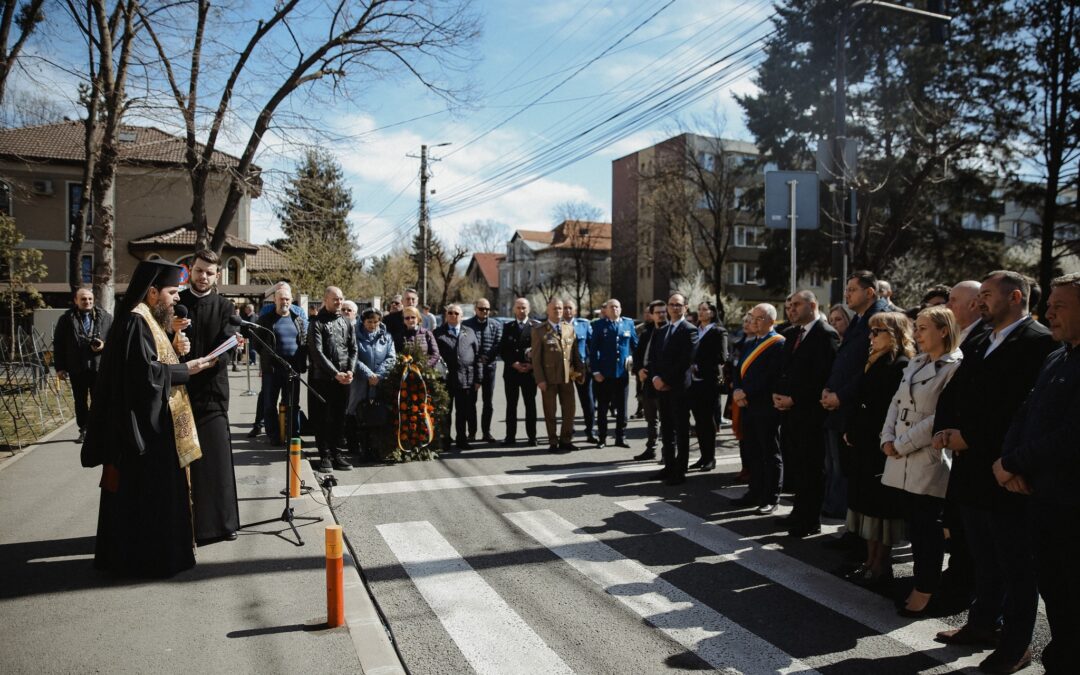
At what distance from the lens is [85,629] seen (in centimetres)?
432

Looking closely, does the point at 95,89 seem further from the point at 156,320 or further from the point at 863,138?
the point at 863,138

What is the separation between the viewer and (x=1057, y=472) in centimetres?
353

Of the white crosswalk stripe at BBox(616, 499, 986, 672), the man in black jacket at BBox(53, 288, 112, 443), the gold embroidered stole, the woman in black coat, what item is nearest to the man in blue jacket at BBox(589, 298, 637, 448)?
the white crosswalk stripe at BBox(616, 499, 986, 672)

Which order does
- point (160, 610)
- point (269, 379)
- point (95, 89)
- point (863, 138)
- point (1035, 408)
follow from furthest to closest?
point (863, 138) < point (95, 89) < point (269, 379) < point (160, 610) < point (1035, 408)

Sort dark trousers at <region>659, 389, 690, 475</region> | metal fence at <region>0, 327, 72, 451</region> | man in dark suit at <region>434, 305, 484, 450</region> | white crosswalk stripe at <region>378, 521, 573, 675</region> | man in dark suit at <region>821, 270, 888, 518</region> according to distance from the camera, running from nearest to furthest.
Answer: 1. white crosswalk stripe at <region>378, 521, 573, 675</region>
2. man in dark suit at <region>821, 270, 888, 518</region>
3. dark trousers at <region>659, 389, 690, 475</region>
4. metal fence at <region>0, 327, 72, 451</region>
5. man in dark suit at <region>434, 305, 484, 450</region>

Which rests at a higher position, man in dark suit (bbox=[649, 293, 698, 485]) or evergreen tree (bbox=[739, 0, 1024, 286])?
evergreen tree (bbox=[739, 0, 1024, 286])

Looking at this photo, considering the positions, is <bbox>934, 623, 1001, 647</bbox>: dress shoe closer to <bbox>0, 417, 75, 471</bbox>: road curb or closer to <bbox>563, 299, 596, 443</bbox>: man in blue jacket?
<bbox>563, 299, 596, 443</bbox>: man in blue jacket

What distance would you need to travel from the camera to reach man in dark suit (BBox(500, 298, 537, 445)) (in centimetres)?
1123

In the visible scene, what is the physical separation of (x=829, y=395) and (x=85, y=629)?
5644mm

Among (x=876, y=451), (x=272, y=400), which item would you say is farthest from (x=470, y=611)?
(x=272, y=400)

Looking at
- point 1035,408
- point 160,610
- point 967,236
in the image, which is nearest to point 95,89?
point 160,610

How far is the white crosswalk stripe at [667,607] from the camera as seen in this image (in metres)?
4.11

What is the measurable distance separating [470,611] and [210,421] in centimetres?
270

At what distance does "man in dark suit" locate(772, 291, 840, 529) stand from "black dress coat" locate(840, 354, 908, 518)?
914 mm
